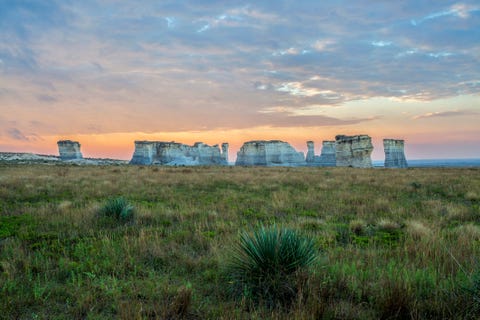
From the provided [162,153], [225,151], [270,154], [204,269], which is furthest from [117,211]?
[225,151]

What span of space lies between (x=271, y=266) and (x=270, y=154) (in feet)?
258

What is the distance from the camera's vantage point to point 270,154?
8162cm

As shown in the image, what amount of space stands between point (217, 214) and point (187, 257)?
3635 mm

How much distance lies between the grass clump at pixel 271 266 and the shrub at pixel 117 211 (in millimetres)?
4859

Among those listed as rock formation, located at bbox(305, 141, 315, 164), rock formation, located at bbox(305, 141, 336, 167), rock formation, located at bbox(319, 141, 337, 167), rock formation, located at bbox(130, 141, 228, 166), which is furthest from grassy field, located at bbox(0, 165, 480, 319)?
rock formation, located at bbox(305, 141, 315, 164)

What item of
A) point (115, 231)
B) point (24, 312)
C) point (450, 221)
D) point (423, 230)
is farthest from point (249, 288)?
point (450, 221)

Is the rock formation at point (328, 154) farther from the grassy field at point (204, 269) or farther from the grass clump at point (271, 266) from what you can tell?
the grass clump at point (271, 266)

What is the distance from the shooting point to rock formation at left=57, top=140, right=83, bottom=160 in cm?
8294

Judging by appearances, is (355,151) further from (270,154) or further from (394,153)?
(270,154)

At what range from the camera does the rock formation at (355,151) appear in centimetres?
5706

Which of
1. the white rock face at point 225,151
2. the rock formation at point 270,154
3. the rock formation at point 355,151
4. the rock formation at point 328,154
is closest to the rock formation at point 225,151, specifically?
the white rock face at point 225,151

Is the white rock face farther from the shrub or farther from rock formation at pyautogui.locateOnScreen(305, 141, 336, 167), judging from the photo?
the shrub

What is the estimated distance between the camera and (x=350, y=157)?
59.5 metres

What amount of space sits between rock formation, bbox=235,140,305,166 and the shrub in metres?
73.7
